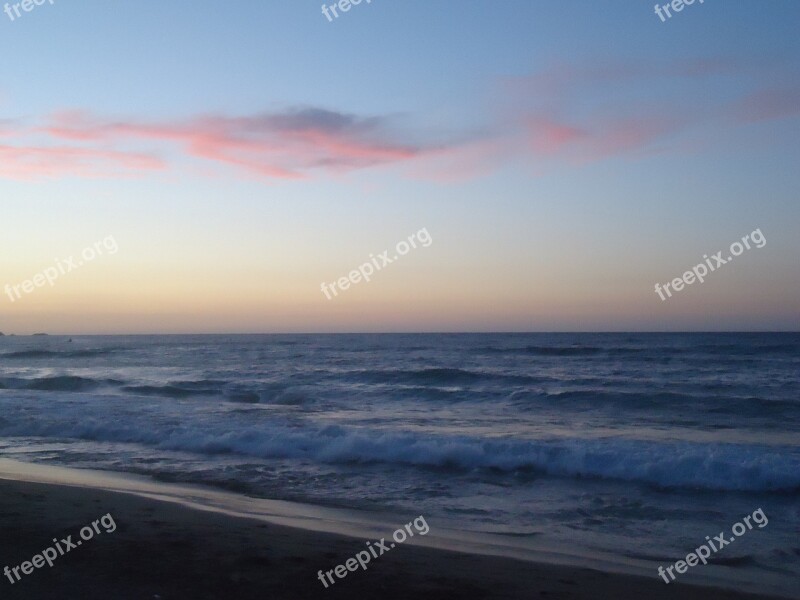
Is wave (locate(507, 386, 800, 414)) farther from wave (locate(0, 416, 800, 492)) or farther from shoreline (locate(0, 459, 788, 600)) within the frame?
shoreline (locate(0, 459, 788, 600))

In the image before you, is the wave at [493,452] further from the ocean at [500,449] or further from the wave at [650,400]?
the wave at [650,400]

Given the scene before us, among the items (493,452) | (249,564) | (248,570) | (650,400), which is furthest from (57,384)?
(248,570)

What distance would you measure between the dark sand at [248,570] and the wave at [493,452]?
5.68 metres

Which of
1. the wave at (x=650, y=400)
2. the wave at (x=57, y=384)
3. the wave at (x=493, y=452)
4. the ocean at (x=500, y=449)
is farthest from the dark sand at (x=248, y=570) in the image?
the wave at (x=57, y=384)

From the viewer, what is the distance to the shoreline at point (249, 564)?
623 cm

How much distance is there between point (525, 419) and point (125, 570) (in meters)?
15.5

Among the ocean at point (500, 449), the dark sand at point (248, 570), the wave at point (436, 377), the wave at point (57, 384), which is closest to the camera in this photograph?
the dark sand at point (248, 570)

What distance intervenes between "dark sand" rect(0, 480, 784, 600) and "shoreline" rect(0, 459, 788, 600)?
0.04 feet

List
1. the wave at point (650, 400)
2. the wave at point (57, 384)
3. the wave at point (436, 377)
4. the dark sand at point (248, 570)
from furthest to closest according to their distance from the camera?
the wave at point (57, 384) < the wave at point (436, 377) < the wave at point (650, 400) < the dark sand at point (248, 570)

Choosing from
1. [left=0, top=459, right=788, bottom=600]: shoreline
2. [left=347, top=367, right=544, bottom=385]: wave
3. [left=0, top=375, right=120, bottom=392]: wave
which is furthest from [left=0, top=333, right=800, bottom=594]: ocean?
[left=0, top=459, right=788, bottom=600]: shoreline

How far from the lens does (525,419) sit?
20.6 meters

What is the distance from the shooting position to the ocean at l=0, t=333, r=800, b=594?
9.39m

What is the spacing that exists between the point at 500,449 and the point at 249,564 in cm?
817

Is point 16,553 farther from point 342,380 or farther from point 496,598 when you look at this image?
point 342,380
